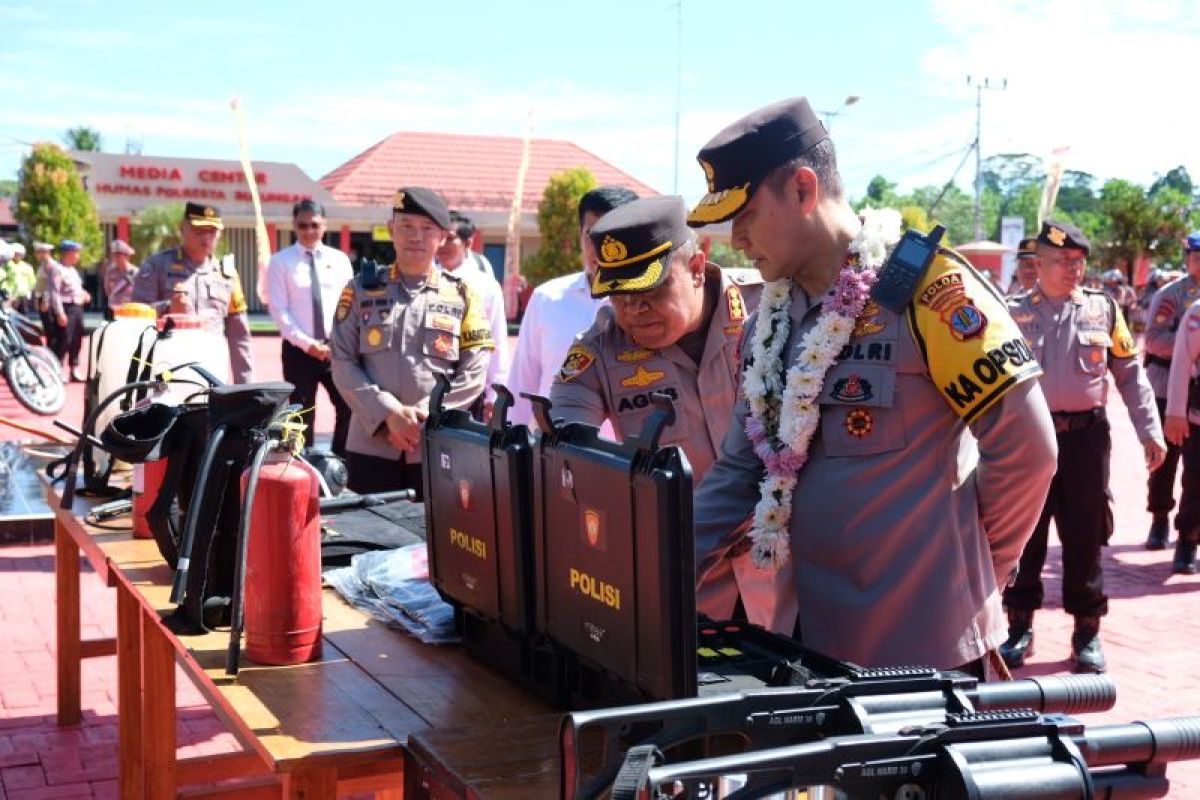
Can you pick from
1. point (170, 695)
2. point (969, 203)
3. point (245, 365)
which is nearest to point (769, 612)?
point (170, 695)

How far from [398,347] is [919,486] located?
120 inches

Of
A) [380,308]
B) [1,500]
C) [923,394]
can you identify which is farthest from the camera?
[1,500]

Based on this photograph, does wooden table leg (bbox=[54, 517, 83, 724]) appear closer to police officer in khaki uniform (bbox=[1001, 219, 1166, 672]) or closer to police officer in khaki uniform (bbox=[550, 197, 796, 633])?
police officer in khaki uniform (bbox=[550, 197, 796, 633])

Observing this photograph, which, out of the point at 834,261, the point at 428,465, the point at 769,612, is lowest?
the point at 769,612

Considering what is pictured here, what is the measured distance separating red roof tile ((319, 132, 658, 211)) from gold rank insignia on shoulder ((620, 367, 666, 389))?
1264 inches

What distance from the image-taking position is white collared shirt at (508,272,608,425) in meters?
4.72

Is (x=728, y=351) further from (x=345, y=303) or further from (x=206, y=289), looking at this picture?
(x=206, y=289)

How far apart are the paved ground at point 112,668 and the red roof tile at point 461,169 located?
2855 centimetres

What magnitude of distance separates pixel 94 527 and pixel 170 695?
70cm

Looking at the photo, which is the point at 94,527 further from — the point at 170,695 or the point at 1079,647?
the point at 1079,647

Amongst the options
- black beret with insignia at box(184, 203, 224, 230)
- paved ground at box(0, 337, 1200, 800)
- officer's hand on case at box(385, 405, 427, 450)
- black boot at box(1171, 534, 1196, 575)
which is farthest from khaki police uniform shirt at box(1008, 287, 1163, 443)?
black beret with insignia at box(184, 203, 224, 230)

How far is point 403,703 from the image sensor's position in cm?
212

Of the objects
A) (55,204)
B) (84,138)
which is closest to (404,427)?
(55,204)

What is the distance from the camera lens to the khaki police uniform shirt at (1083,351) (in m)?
5.99
